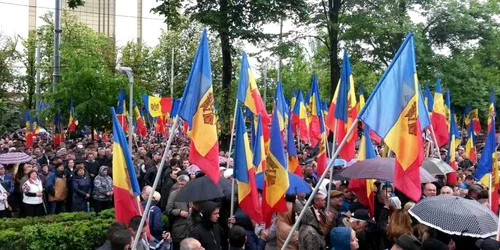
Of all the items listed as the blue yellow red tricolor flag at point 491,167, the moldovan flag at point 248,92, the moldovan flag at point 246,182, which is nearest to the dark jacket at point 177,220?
the moldovan flag at point 246,182

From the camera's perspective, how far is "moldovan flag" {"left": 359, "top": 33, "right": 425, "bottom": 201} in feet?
20.0

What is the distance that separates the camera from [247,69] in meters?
10.4

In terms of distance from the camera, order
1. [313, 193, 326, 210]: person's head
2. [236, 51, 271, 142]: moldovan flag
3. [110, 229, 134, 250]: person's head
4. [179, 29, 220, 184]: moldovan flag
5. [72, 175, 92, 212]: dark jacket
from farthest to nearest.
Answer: [72, 175, 92, 212]: dark jacket < [236, 51, 271, 142]: moldovan flag < [313, 193, 326, 210]: person's head < [179, 29, 220, 184]: moldovan flag < [110, 229, 134, 250]: person's head

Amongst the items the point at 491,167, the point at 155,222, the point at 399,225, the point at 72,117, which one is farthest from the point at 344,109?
the point at 72,117

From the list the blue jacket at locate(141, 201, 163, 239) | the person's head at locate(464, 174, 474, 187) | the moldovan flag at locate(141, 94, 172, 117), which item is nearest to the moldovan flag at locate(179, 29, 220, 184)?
the blue jacket at locate(141, 201, 163, 239)

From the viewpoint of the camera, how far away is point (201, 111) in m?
6.74

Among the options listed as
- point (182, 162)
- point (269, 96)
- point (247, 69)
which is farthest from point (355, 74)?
point (247, 69)

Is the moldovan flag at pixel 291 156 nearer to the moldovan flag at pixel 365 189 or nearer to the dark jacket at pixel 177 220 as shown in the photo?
the moldovan flag at pixel 365 189

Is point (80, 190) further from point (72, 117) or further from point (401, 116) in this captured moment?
point (72, 117)

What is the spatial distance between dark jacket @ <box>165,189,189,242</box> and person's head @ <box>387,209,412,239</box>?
2.78 m

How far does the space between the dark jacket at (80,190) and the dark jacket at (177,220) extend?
15.9ft

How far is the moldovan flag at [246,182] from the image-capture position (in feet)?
25.6

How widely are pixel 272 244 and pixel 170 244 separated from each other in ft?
5.18

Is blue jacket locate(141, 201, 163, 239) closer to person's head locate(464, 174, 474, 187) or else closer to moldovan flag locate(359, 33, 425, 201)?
moldovan flag locate(359, 33, 425, 201)
